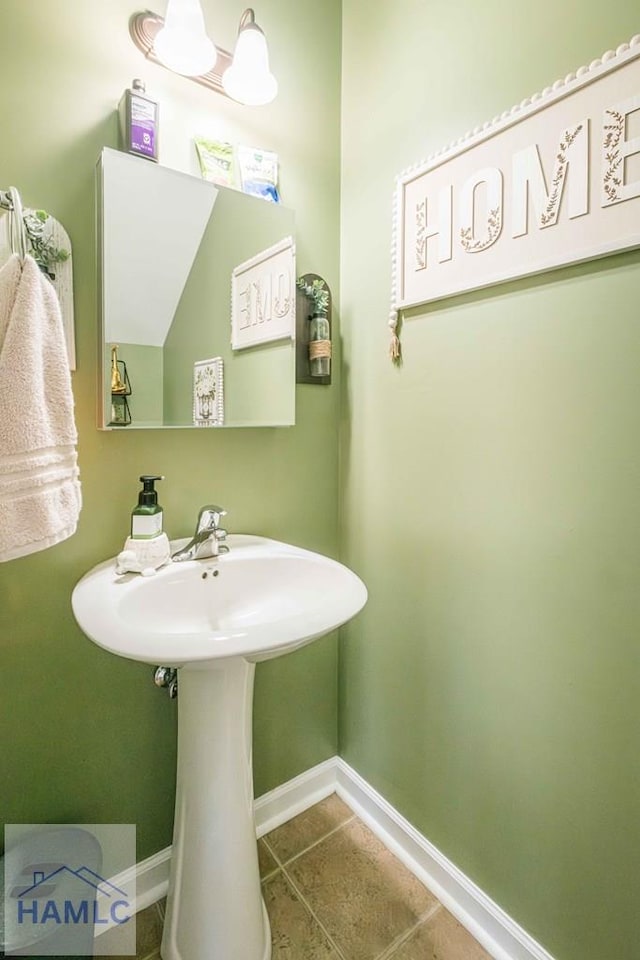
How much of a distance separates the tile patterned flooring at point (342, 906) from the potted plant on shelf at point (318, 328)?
4.43 feet

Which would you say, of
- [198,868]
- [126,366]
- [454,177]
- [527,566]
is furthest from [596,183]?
[198,868]

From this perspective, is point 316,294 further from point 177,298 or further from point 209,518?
point 209,518

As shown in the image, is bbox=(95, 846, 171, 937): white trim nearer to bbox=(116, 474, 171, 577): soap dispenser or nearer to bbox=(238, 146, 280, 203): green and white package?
bbox=(116, 474, 171, 577): soap dispenser

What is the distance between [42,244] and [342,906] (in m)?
1.66

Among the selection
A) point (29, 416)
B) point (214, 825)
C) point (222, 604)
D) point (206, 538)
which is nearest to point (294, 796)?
point (214, 825)

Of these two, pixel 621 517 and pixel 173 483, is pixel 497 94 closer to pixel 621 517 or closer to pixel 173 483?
pixel 621 517

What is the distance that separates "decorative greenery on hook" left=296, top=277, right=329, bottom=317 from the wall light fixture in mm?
428

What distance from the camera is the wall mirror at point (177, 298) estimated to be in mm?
1006

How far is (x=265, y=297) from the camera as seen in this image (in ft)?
4.09

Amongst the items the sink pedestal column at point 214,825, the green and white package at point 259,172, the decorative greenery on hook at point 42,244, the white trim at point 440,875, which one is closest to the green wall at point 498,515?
the white trim at point 440,875

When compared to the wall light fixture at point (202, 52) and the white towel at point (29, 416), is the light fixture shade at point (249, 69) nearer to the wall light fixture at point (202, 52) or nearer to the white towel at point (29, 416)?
the wall light fixture at point (202, 52)

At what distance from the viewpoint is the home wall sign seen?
0.80 meters

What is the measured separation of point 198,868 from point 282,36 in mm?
2020

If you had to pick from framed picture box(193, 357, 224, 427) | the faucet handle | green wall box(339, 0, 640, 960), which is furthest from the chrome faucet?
green wall box(339, 0, 640, 960)
